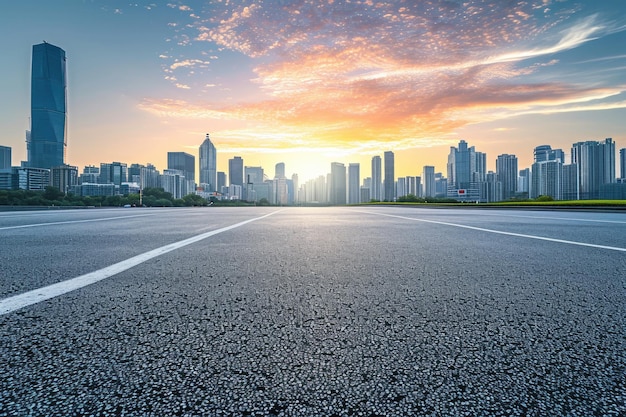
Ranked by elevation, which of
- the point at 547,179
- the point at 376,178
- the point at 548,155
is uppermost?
the point at 548,155

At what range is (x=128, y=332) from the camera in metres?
A: 1.47

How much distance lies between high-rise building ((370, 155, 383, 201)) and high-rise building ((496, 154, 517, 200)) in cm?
5970

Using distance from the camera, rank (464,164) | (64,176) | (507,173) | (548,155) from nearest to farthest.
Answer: (548,155) → (507,173) → (64,176) → (464,164)

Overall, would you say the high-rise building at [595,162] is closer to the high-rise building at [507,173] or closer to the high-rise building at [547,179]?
the high-rise building at [547,179]

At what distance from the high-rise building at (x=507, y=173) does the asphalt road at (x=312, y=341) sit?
467 feet

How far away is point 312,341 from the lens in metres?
1.38

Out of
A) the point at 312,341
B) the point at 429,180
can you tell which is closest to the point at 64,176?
the point at 429,180

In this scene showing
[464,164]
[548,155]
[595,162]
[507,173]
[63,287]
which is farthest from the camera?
[464,164]

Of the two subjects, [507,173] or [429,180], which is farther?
[429,180]

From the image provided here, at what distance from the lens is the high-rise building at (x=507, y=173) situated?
128625mm

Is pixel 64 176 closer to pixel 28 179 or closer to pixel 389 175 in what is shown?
pixel 28 179

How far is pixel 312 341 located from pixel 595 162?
128m

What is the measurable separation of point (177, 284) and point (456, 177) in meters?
167

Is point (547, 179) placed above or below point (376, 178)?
below
